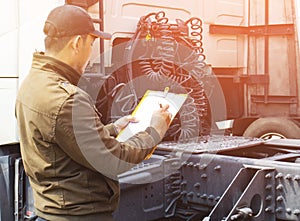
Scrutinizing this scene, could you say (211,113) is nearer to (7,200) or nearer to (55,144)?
(7,200)

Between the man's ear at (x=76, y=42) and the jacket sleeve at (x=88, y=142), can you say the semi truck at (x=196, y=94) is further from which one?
the man's ear at (x=76, y=42)

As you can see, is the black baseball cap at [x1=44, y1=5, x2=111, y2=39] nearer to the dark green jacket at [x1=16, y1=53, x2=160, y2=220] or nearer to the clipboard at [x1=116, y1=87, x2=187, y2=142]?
the dark green jacket at [x1=16, y1=53, x2=160, y2=220]

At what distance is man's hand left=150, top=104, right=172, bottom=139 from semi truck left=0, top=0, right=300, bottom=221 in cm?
50

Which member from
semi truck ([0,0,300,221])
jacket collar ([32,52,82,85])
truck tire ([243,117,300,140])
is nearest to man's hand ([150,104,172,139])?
jacket collar ([32,52,82,85])

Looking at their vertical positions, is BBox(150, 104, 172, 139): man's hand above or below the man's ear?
below

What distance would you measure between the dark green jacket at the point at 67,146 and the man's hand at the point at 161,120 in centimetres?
4

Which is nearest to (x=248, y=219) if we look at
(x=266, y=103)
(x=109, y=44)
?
(x=109, y=44)

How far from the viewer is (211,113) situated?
165 inches

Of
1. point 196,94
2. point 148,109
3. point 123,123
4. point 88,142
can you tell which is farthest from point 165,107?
point 196,94

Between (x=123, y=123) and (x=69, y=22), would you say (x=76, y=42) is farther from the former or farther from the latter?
(x=123, y=123)

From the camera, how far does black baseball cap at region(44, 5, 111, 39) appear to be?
6.61 feet

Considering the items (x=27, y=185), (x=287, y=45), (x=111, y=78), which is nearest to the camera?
(x=27, y=185)

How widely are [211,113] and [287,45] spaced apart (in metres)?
1.14

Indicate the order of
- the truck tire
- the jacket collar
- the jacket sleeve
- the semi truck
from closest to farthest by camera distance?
the jacket sleeve < the jacket collar < the semi truck < the truck tire
